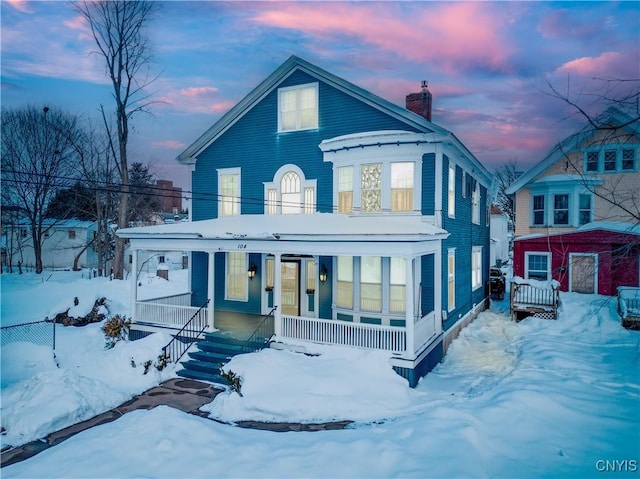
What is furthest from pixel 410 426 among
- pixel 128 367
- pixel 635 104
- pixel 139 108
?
pixel 139 108

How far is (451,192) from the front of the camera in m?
14.4

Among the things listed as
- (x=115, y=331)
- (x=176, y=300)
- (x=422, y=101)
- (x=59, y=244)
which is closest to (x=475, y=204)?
(x=422, y=101)

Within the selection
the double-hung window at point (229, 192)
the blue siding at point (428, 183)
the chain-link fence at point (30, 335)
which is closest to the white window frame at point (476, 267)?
the blue siding at point (428, 183)

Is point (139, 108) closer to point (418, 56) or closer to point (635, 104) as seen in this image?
point (418, 56)

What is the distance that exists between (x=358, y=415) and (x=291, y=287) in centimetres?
675

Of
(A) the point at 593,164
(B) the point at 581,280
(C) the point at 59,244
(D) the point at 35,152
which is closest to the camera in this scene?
(B) the point at 581,280

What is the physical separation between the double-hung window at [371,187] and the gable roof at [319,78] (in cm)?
183

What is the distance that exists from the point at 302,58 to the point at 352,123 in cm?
304

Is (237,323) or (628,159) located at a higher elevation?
(628,159)

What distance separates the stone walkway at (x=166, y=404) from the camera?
759 cm

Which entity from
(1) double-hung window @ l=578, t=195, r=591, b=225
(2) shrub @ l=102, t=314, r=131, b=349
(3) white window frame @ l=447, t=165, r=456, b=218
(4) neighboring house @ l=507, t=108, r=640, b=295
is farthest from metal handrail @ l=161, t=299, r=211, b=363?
(1) double-hung window @ l=578, t=195, r=591, b=225

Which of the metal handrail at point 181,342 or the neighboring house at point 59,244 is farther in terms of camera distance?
the neighboring house at point 59,244

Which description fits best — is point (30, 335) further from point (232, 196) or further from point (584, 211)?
point (584, 211)

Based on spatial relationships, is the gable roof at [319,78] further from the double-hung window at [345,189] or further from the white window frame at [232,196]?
the double-hung window at [345,189]
